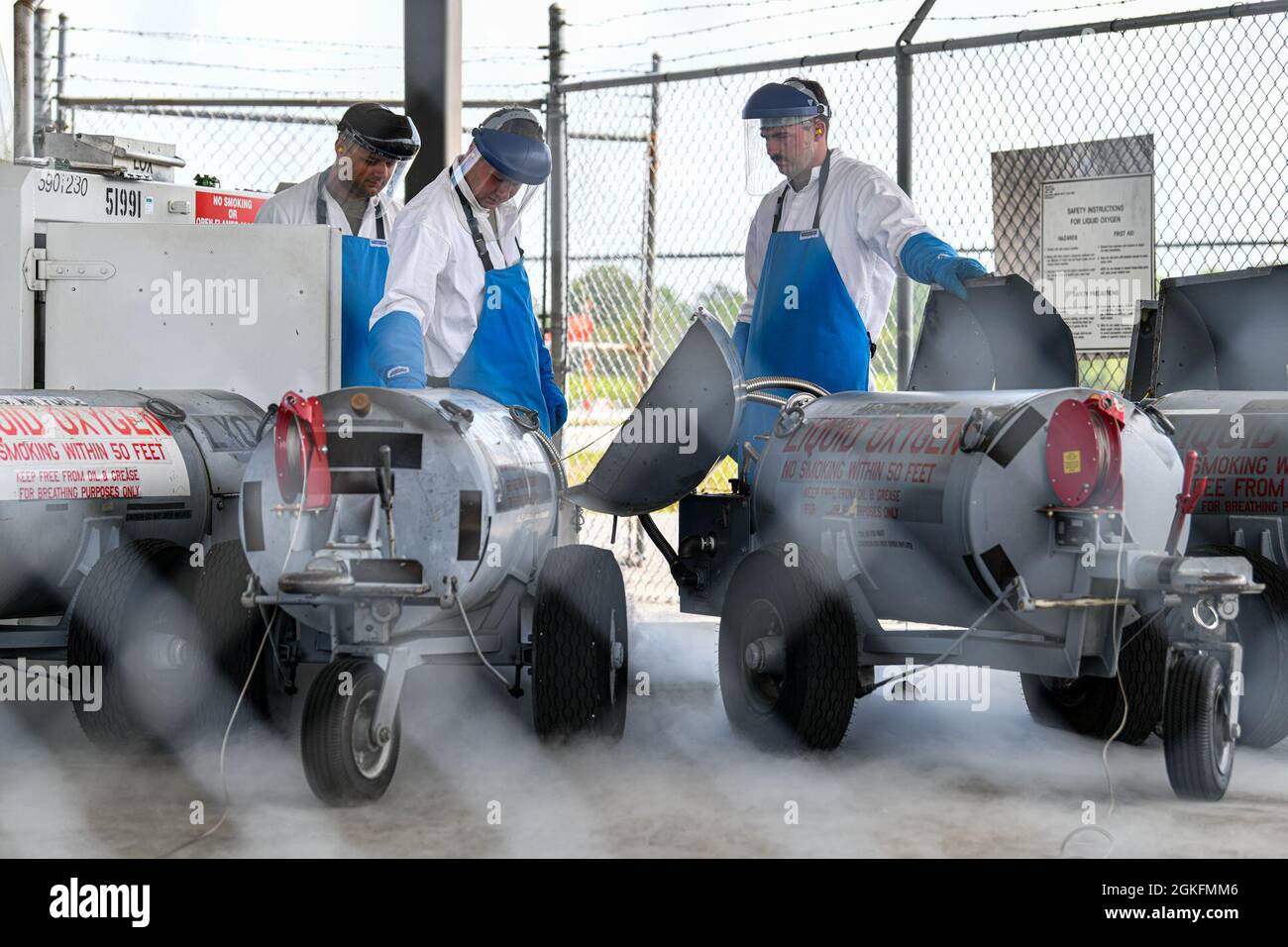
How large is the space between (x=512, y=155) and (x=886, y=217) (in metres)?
1.48

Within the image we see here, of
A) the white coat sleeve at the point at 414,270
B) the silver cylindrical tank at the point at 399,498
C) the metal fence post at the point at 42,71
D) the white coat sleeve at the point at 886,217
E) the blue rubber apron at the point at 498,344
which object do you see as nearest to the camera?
the silver cylindrical tank at the point at 399,498

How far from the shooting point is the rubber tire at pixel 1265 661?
539 centimetres

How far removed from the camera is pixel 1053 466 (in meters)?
4.74

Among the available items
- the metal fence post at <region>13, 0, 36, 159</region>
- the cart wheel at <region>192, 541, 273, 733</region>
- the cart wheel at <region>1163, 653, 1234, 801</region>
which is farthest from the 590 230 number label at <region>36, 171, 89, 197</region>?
the cart wheel at <region>1163, 653, 1234, 801</region>

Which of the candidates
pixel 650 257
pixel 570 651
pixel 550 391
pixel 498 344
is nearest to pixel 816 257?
pixel 550 391

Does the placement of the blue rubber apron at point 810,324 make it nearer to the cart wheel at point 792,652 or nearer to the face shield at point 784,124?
the face shield at point 784,124

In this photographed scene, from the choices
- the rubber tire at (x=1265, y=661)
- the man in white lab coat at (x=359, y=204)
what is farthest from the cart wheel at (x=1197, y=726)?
the man in white lab coat at (x=359, y=204)

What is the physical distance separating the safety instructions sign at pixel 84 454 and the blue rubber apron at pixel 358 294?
124cm

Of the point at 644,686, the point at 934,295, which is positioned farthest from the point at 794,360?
the point at 644,686

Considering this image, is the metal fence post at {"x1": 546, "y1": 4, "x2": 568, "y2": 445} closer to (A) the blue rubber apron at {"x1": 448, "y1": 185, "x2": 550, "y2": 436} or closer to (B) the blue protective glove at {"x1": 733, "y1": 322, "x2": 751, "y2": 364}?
(B) the blue protective glove at {"x1": 733, "y1": 322, "x2": 751, "y2": 364}

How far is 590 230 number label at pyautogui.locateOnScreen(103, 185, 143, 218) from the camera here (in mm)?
7484
